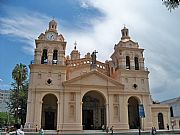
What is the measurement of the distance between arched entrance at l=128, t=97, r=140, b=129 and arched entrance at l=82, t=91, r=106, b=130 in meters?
4.36

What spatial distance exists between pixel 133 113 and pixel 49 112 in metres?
12.7

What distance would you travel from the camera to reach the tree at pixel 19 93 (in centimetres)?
3681

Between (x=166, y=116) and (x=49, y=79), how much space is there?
18.3m

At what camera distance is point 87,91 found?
3162cm

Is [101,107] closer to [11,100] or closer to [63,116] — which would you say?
[63,116]

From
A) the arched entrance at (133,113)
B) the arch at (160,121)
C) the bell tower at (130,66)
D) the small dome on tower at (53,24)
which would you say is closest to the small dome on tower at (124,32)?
the bell tower at (130,66)

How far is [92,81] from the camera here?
105ft

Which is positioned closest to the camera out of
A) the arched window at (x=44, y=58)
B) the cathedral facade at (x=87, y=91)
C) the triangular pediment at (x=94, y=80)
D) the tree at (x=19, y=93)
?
the cathedral facade at (x=87, y=91)

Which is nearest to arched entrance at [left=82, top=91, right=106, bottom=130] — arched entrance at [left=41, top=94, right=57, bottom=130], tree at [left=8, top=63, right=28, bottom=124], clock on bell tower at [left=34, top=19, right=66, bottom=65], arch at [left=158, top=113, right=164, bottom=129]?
arched entrance at [left=41, top=94, right=57, bottom=130]

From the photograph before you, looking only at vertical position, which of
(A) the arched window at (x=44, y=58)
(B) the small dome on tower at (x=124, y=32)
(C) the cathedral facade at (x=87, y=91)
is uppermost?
(B) the small dome on tower at (x=124, y=32)

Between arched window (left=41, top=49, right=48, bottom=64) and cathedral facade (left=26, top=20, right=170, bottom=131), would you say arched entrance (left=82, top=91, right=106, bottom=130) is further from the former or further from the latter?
arched window (left=41, top=49, right=48, bottom=64)

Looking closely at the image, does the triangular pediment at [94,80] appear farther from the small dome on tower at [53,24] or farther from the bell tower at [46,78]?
the small dome on tower at [53,24]

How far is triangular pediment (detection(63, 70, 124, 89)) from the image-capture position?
1237 inches

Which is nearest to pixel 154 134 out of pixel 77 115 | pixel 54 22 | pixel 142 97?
pixel 142 97
